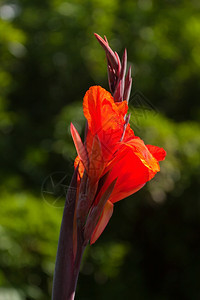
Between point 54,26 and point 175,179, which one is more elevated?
point 54,26

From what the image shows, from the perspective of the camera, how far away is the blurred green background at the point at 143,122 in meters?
2.07

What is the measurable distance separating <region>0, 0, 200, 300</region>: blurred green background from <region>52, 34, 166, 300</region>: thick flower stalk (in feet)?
4.87

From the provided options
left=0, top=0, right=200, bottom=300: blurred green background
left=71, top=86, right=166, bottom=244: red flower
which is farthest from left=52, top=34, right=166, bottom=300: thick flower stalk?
left=0, top=0, right=200, bottom=300: blurred green background

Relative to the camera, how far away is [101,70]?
2.40 metres

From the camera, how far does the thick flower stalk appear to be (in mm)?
310

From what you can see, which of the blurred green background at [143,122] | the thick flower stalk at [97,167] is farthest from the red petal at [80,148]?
the blurred green background at [143,122]

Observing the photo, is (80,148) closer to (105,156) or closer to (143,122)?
(105,156)

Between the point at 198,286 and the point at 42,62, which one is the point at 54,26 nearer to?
the point at 42,62

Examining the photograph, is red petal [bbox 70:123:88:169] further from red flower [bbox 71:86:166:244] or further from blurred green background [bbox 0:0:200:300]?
blurred green background [bbox 0:0:200:300]

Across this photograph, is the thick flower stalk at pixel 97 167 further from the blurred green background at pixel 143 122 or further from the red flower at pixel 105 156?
the blurred green background at pixel 143 122

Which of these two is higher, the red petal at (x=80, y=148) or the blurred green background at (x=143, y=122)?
the red petal at (x=80, y=148)

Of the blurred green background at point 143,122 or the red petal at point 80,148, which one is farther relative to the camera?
the blurred green background at point 143,122

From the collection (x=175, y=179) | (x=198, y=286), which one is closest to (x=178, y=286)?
(x=198, y=286)

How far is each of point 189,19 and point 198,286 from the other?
1492 mm
